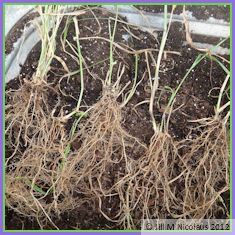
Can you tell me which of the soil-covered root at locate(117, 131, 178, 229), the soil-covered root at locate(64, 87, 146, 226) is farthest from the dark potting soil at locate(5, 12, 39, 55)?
the soil-covered root at locate(117, 131, 178, 229)

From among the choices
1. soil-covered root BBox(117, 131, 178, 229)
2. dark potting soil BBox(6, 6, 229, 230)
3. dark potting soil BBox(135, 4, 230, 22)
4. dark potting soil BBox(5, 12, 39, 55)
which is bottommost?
soil-covered root BBox(117, 131, 178, 229)

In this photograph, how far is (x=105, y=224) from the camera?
1.04 m

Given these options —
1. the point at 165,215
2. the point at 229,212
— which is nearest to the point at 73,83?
the point at 165,215

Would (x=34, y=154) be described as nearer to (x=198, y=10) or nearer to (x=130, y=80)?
(x=130, y=80)

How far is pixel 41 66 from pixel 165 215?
54 centimetres

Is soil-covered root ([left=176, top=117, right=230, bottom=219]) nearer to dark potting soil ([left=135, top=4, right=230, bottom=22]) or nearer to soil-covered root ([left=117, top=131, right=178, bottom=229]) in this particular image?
soil-covered root ([left=117, top=131, right=178, bottom=229])

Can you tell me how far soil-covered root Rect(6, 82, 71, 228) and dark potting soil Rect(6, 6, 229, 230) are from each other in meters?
0.03

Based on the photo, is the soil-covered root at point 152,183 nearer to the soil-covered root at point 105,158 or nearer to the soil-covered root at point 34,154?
the soil-covered root at point 105,158

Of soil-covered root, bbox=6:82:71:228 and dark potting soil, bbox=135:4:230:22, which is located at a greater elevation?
dark potting soil, bbox=135:4:230:22

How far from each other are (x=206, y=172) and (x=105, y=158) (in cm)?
28

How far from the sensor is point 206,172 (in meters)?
1.02

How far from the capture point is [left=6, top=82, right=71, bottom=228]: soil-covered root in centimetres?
103

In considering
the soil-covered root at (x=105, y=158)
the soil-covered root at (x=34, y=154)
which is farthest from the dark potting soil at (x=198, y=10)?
the soil-covered root at (x=34, y=154)

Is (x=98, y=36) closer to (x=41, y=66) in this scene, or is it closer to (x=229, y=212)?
(x=41, y=66)
